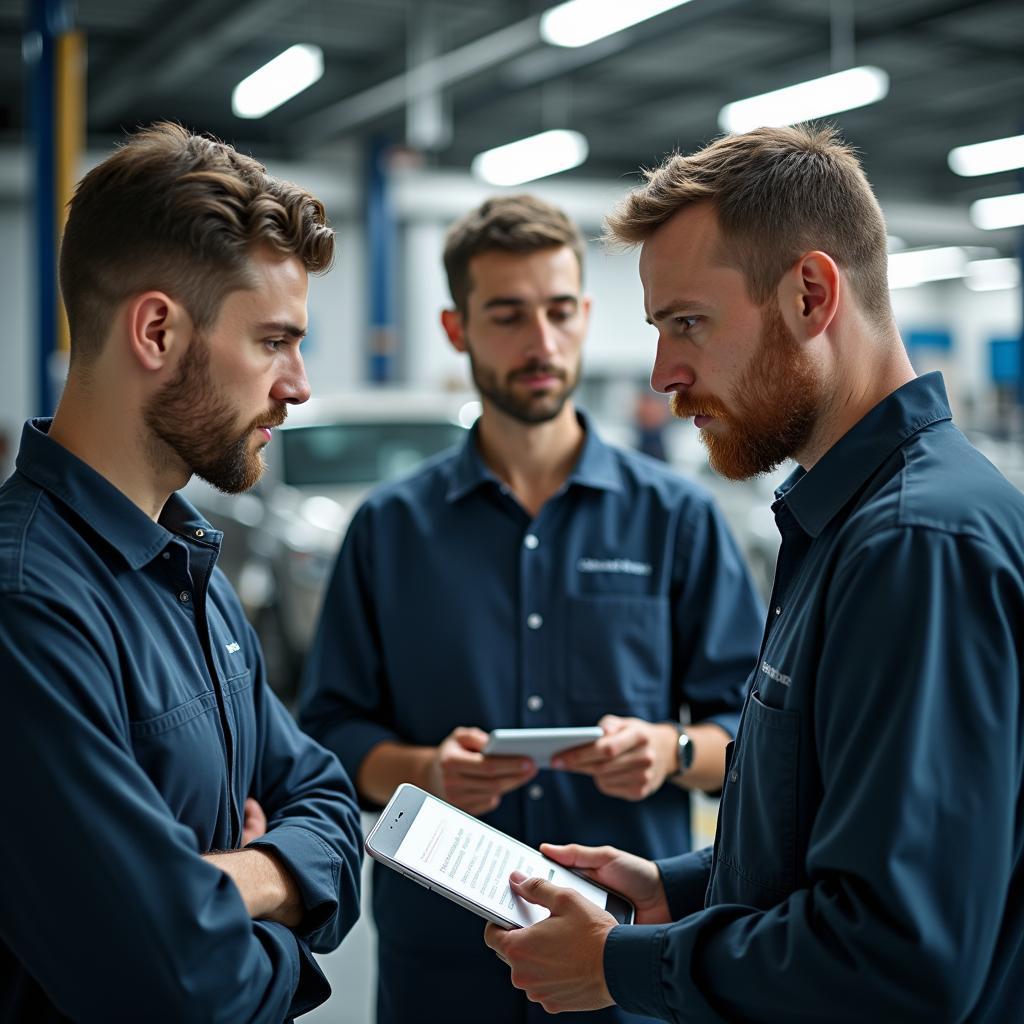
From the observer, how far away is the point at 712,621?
7.86ft

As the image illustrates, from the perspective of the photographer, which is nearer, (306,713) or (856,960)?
(856,960)

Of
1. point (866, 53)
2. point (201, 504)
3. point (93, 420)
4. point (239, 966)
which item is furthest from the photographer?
point (866, 53)

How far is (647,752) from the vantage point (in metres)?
2.21

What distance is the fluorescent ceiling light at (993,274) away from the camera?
21.8 meters

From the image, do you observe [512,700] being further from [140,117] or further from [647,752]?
[140,117]

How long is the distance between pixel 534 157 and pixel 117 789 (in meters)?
12.0

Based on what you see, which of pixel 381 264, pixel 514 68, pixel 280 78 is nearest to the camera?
pixel 280 78

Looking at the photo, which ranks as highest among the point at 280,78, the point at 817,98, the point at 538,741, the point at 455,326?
the point at 280,78

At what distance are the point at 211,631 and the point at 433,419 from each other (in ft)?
19.0

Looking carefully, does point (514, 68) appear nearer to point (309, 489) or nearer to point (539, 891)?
point (309, 489)

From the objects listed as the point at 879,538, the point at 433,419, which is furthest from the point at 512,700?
the point at 433,419

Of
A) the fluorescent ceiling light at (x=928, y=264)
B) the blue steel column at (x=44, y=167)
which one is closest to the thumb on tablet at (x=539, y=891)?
the blue steel column at (x=44, y=167)

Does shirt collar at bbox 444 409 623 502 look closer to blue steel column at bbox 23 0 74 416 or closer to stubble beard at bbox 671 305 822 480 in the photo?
stubble beard at bbox 671 305 822 480


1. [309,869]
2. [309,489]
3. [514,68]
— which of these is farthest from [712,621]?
[514,68]
